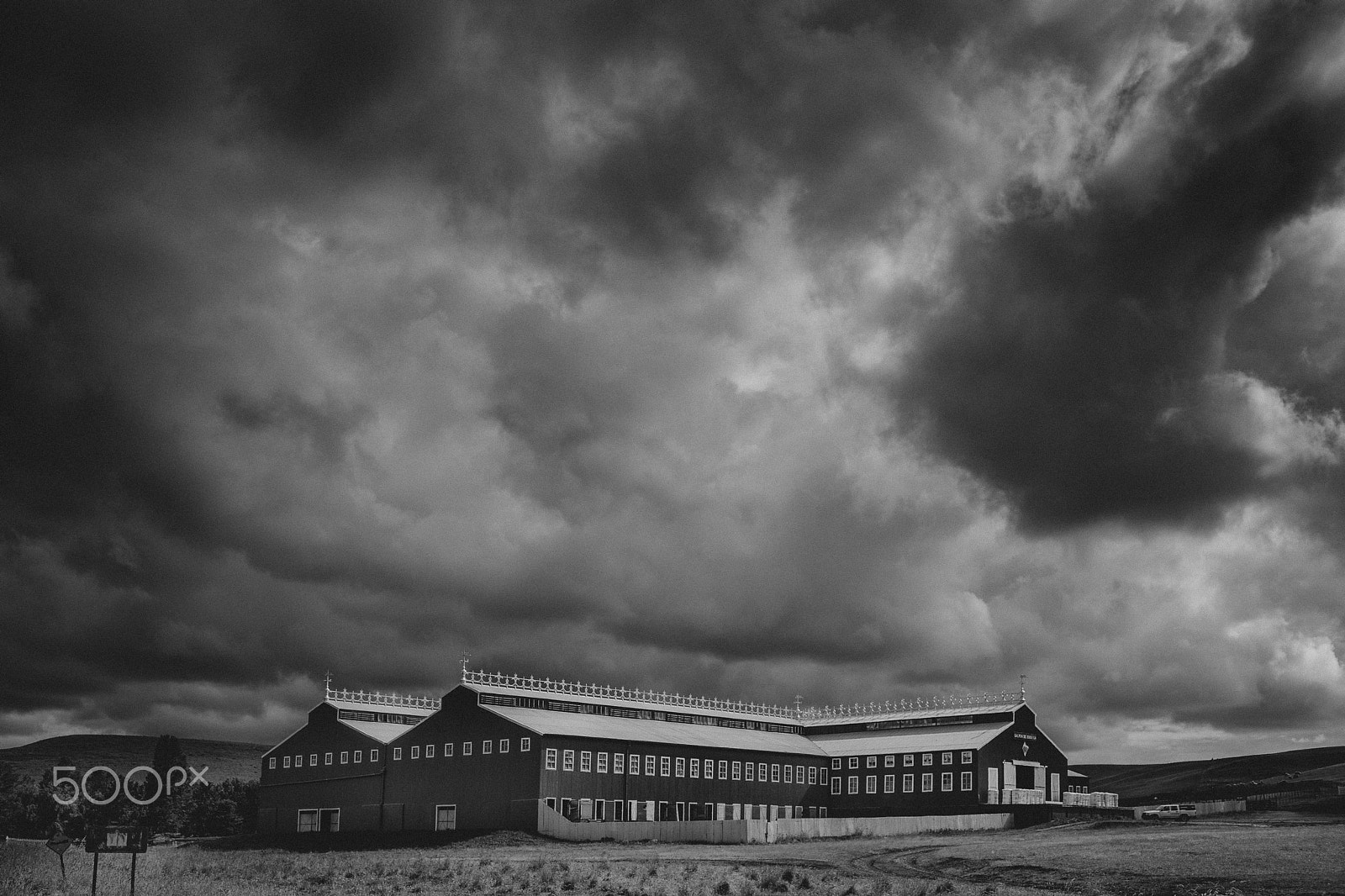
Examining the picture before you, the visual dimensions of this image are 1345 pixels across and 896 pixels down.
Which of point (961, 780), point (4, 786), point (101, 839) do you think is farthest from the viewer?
point (4, 786)

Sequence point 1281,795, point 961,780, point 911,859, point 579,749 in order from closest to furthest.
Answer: point 911,859
point 579,749
point 1281,795
point 961,780

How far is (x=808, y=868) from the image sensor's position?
58781 millimetres

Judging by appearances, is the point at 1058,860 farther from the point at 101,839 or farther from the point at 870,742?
the point at 870,742

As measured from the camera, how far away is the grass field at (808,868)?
47.6 m

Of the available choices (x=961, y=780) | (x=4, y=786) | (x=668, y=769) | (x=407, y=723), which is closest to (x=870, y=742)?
(x=961, y=780)

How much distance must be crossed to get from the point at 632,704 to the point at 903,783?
81.7 ft

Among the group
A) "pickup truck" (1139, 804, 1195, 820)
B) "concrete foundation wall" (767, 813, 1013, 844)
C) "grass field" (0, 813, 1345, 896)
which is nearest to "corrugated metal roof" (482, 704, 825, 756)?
"grass field" (0, 813, 1345, 896)

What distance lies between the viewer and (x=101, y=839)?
108ft

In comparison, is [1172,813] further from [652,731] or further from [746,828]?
[652,731]

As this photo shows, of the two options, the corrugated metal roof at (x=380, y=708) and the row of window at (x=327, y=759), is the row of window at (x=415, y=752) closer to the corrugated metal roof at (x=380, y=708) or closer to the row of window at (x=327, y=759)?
the row of window at (x=327, y=759)

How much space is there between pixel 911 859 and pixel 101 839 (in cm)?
4236

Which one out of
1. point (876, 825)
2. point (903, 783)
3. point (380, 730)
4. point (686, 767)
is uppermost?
point (380, 730)

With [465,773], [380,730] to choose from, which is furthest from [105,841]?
[380,730]

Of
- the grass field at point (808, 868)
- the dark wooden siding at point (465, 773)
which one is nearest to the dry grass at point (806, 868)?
the grass field at point (808, 868)
